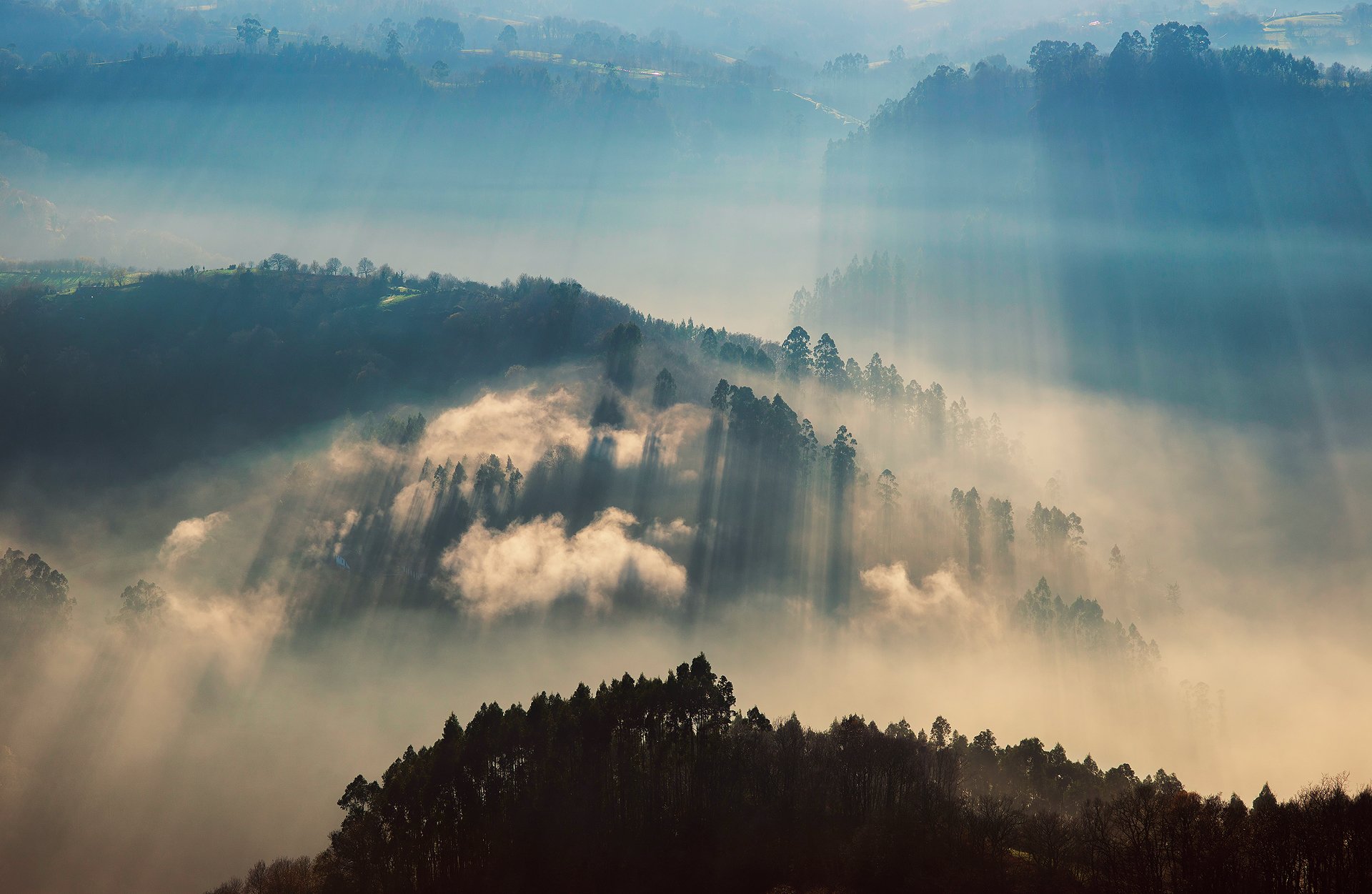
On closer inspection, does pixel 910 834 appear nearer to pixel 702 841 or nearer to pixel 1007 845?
pixel 1007 845

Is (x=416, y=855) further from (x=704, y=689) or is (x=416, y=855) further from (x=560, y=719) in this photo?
(x=704, y=689)

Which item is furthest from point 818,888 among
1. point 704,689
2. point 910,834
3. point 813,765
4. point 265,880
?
point 265,880

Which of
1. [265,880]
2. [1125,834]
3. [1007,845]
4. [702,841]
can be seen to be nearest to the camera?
[1125,834]

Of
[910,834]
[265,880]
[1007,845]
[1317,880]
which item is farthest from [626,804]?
[1317,880]

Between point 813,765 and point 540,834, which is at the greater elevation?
point 813,765

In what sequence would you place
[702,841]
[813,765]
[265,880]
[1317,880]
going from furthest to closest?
1. [265,880]
2. [813,765]
3. [702,841]
4. [1317,880]

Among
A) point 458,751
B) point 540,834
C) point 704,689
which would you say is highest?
point 704,689

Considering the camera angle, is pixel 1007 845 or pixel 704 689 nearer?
pixel 1007 845
